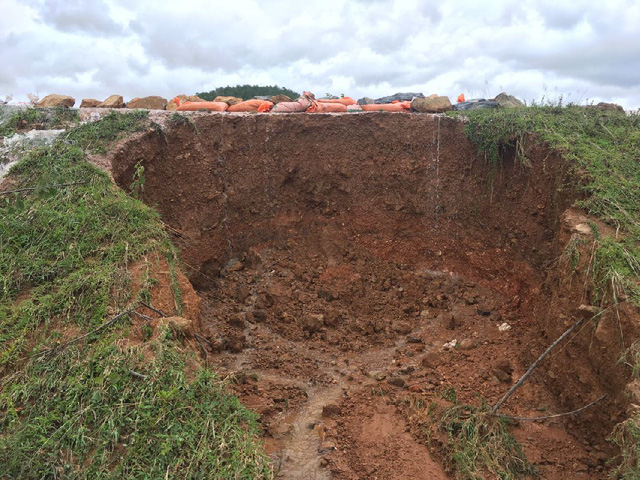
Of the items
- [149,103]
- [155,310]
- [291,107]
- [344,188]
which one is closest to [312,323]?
[344,188]

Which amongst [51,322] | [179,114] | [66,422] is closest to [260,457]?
[66,422]

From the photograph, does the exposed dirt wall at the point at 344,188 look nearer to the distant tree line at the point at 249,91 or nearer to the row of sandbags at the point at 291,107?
the row of sandbags at the point at 291,107

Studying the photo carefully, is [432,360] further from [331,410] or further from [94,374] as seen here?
[94,374]

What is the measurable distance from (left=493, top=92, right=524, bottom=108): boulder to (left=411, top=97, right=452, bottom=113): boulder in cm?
100

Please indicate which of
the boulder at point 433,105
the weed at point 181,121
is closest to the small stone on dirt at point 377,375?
the weed at point 181,121

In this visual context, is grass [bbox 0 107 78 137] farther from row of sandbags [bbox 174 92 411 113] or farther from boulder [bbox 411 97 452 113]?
boulder [bbox 411 97 452 113]

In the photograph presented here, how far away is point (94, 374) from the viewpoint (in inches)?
136

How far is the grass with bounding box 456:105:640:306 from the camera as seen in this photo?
4.31m

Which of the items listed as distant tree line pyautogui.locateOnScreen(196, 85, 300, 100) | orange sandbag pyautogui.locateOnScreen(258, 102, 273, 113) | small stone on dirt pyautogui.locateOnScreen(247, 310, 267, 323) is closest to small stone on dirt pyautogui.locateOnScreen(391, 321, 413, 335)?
small stone on dirt pyautogui.locateOnScreen(247, 310, 267, 323)

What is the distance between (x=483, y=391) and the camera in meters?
4.96

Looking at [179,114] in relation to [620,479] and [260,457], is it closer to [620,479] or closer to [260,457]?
[260,457]

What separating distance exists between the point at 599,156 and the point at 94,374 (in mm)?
5671

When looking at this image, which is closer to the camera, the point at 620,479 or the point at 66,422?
the point at 66,422

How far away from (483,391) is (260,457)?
2.62m
